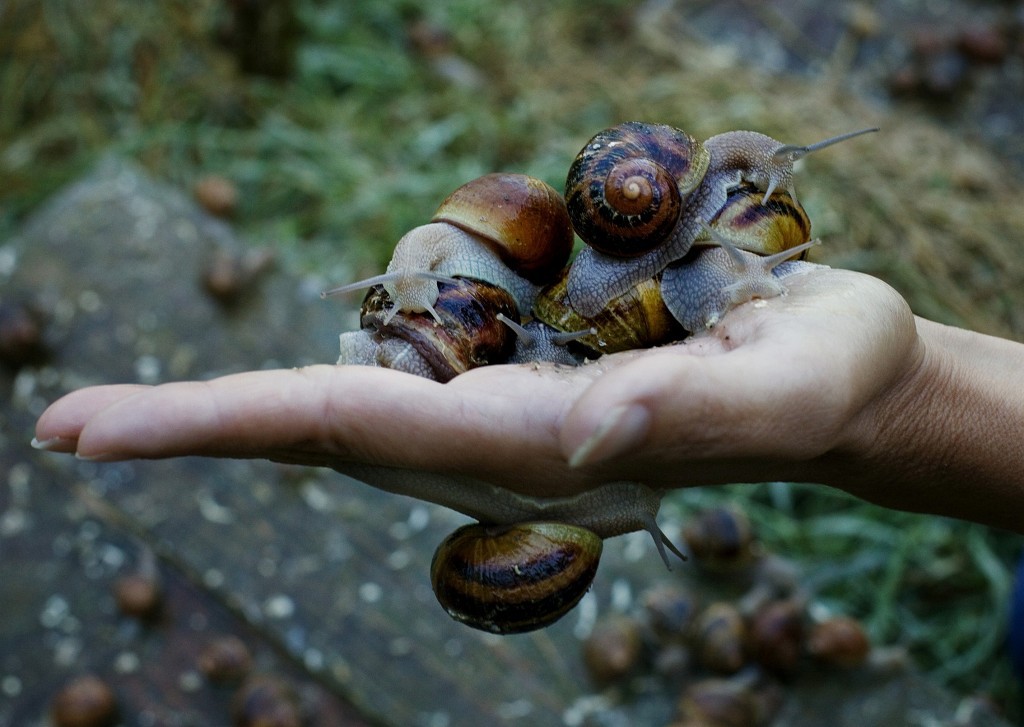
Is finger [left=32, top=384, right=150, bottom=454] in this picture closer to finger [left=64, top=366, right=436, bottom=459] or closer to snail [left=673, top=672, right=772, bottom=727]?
finger [left=64, top=366, right=436, bottom=459]

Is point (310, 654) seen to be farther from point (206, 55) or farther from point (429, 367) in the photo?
point (206, 55)

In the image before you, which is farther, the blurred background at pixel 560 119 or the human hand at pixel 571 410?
the blurred background at pixel 560 119

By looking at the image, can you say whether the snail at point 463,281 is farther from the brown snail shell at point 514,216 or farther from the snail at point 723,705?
the snail at point 723,705

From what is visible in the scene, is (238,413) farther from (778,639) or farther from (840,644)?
(840,644)

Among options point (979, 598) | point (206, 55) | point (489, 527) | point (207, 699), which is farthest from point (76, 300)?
point (979, 598)

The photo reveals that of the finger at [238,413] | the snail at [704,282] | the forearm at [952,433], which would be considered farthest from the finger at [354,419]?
the forearm at [952,433]

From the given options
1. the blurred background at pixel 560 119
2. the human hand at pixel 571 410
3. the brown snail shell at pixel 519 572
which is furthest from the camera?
the blurred background at pixel 560 119
